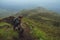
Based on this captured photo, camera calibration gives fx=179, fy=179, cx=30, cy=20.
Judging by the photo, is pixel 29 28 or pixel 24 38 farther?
pixel 29 28

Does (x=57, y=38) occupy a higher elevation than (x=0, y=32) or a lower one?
lower

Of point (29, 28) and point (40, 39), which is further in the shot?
point (29, 28)

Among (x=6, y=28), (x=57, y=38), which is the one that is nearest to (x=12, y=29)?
(x=6, y=28)

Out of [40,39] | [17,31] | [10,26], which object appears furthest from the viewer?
[10,26]

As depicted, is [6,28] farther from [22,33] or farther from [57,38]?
[57,38]

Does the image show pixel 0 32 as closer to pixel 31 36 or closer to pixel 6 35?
pixel 6 35

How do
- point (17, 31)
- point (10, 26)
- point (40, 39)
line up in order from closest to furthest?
point (40, 39) < point (17, 31) < point (10, 26)

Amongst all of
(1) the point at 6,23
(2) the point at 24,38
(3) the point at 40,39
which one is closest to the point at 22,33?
(2) the point at 24,38

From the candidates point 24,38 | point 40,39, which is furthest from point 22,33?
point 40,39
